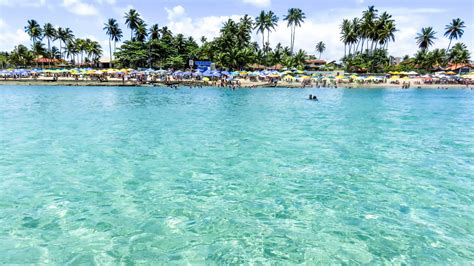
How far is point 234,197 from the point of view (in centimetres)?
944

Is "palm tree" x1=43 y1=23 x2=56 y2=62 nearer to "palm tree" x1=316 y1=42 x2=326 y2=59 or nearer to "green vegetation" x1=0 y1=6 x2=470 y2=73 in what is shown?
"green vegetation" x1=0 y1=6 x2=470 y2=73

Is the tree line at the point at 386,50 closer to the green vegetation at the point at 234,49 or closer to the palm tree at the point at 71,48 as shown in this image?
the green vegetation at the point at 234,49

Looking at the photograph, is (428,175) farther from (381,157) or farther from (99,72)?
(99,72)

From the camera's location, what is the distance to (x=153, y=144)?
53.2ft

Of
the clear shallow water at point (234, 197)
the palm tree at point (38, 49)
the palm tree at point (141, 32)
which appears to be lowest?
the clear shallow water at point (234, 197)

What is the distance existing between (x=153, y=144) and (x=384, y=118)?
1962cm

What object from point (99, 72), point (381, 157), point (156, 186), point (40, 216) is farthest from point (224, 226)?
point (99, 72)

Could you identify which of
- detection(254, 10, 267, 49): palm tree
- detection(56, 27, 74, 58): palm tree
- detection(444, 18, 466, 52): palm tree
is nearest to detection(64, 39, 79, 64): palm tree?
detection(56, 27, 74, 58): palm tree

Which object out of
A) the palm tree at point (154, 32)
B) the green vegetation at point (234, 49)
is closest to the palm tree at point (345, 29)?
the green vegetation at point (234, 49)

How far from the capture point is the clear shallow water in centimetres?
675

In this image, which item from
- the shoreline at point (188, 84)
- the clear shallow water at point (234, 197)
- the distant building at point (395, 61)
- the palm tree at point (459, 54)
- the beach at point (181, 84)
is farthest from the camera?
the distant building at point (395, 61)

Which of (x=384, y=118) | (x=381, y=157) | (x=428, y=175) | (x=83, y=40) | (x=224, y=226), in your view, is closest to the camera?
(x=224, y=226)

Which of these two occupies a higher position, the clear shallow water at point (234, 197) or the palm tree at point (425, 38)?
the palm tree at point (425, 38)

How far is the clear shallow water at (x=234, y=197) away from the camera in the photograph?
266 inches
